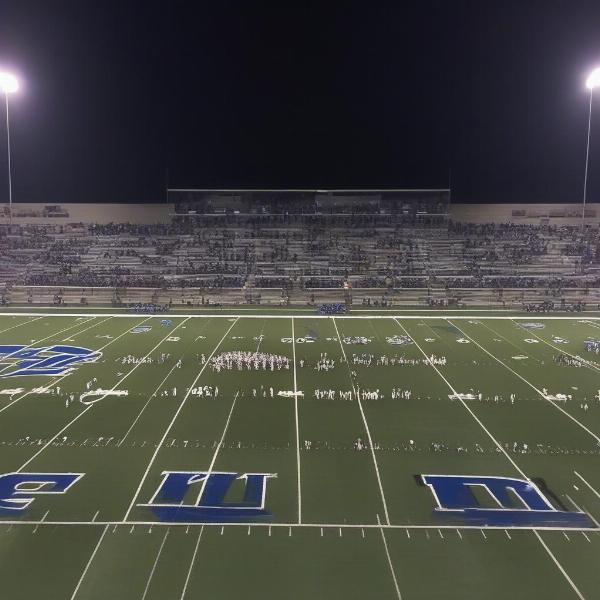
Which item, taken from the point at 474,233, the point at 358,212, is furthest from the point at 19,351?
the point at 474,233

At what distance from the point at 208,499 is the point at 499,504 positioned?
488cm

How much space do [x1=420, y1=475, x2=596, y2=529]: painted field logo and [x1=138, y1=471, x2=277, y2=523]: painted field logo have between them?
302 cm

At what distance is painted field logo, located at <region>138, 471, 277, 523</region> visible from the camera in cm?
832

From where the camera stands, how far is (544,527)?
814 centimetres

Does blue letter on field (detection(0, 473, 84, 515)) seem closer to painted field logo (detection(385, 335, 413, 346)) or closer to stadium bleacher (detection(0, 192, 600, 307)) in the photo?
painted field logo (detection(385, 335, 413, 346))

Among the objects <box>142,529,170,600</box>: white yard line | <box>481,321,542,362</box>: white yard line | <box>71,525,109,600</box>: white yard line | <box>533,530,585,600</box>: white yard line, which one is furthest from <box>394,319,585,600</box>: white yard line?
<box>71,525,109,600</box>: white yard line

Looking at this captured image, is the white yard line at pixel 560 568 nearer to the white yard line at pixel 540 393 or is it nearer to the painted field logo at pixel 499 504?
the painted field logo at pixel 499 504

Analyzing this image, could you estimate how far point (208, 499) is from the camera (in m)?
8.83

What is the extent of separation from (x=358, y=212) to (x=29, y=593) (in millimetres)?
36523

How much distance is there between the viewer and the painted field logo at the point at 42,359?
16.9 meters

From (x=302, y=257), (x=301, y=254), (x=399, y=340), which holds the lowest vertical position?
(x=399, y=340)

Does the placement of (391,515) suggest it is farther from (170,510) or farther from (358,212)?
(358,212)

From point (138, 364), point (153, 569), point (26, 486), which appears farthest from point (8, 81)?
point (153, 569)

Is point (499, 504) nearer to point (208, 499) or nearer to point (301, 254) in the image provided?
point (208, 499)
